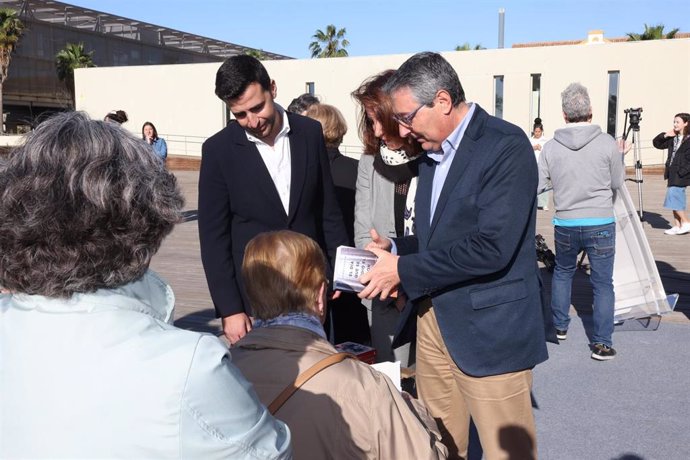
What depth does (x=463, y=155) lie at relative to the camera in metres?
2.49

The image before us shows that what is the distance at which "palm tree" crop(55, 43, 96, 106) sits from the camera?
161ft

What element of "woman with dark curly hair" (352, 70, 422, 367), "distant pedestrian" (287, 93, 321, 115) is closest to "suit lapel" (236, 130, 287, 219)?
"woman with dark curly hair" (352, 70, 422, 367)

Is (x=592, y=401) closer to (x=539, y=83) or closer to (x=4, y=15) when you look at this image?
(x=539, y=83)

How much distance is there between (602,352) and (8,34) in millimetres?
48624

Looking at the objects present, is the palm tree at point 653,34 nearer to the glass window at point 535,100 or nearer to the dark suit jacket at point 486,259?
the glass window at point 535,100

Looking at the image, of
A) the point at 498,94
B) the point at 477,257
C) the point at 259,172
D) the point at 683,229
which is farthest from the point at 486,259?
the point at 498,94

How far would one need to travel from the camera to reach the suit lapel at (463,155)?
248cm

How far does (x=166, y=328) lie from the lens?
4.01 ft

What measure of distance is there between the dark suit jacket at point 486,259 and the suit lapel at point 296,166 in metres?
0.80

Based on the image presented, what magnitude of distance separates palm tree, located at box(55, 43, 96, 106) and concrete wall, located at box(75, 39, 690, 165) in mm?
14171

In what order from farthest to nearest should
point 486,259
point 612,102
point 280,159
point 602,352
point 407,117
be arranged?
point 612,102 → point 602,352 → point 280,159 → point 407,117 → point 486,259

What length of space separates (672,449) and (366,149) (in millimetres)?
2305

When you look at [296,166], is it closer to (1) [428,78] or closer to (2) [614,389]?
(1) [428,78]

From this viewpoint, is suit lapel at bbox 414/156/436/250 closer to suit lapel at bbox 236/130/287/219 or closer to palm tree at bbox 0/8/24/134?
suit lapel at bbox 236/130/287/219
